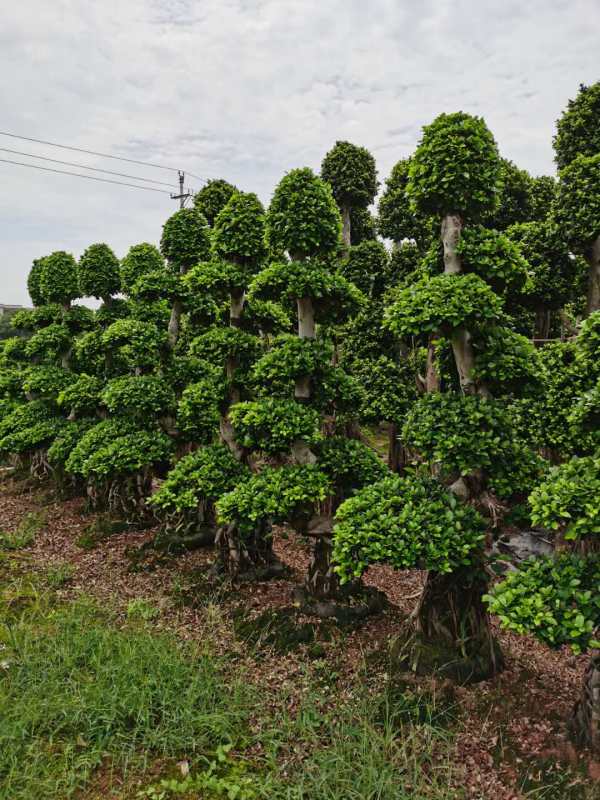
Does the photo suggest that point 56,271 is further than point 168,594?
Yes

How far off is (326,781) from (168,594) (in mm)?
3996

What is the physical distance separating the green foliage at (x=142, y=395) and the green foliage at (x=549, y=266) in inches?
251

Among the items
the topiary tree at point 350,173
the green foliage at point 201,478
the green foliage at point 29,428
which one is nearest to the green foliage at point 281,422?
the green foliage at point 201,478

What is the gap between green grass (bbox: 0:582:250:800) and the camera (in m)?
3.96

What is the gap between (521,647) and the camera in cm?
632

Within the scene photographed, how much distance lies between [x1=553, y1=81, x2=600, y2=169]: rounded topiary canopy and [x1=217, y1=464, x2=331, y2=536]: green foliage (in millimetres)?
8593

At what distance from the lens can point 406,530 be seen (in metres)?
4.38

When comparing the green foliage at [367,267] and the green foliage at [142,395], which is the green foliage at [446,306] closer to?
the green foliage at [142,395]

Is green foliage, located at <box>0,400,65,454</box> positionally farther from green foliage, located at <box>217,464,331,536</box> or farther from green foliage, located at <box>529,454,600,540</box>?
green foliage, located at <box>529,454,600,540</box>

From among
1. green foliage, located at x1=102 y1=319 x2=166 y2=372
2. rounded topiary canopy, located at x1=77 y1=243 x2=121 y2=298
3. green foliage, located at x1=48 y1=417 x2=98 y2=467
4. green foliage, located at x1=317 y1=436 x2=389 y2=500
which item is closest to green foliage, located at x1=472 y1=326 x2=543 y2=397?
green foliage, located at x1=317 y1=436 x2=389 y2=500

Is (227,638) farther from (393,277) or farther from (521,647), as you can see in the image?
(393,277)

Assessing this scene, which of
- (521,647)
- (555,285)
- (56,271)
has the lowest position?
(521,647)

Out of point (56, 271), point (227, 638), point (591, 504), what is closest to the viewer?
point (591, 504)

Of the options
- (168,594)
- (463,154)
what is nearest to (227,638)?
(168,594)
